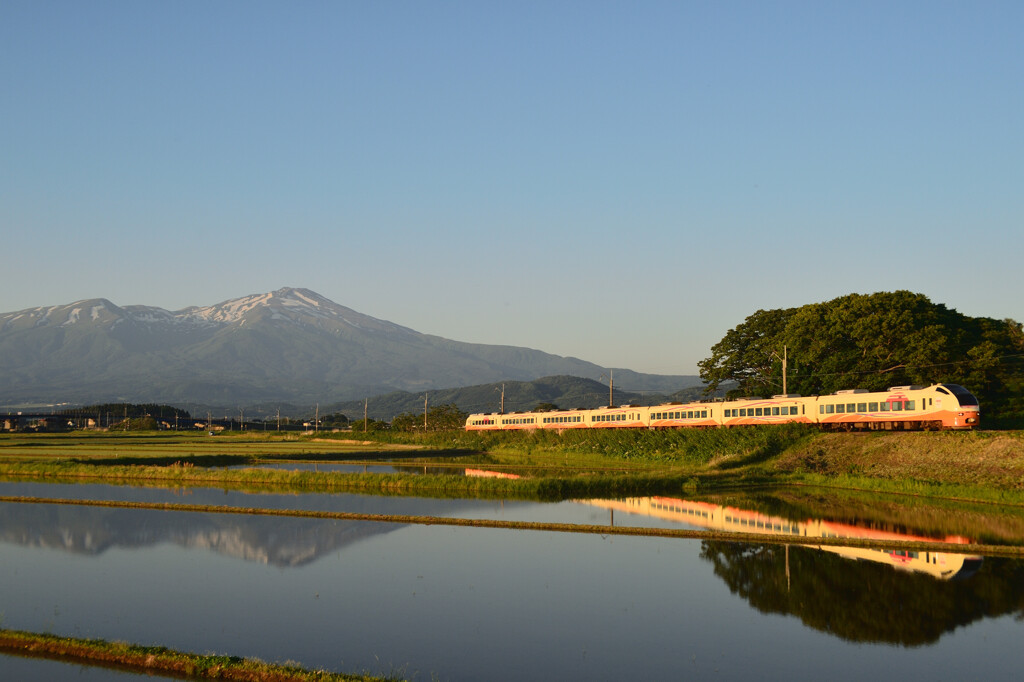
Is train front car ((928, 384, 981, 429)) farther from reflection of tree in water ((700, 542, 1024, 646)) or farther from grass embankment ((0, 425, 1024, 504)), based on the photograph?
reflection of tree in water ((700, 542, 1024, 646))

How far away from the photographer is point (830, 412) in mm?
49938

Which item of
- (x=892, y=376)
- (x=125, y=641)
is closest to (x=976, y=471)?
(x=892, y=376)

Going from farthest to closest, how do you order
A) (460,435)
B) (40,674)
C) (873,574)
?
1. (460,435)
2. (873,574)
3. (40,674)

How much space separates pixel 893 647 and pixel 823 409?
1444 inches

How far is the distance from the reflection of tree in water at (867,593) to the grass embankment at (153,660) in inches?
379

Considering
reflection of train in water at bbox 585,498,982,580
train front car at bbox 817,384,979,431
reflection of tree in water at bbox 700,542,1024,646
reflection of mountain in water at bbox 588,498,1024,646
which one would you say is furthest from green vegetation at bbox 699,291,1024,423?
reflection of tree in water at bbox 700,542,1024,646

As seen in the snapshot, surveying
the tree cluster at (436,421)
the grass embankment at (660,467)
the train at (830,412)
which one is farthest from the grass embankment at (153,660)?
the tree cluster at (436,421)

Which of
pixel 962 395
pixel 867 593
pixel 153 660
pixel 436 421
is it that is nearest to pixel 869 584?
pixel 867 593

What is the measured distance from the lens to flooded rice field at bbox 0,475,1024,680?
1488cm

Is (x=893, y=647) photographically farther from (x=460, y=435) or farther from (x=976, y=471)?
(x=460, y=435)

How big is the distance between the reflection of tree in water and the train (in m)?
22.4

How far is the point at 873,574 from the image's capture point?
21.2m

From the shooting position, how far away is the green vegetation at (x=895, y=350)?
55.7 meters

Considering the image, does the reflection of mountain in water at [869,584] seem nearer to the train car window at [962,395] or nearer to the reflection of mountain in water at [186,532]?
the reflection of mountain in water at [186,532]
